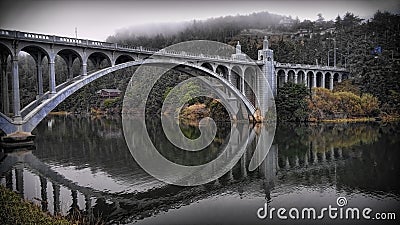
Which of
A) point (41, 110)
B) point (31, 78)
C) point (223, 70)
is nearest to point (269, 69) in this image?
point (223, 70)

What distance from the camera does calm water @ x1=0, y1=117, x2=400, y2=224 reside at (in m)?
9.98

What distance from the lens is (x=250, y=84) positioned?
115 feet

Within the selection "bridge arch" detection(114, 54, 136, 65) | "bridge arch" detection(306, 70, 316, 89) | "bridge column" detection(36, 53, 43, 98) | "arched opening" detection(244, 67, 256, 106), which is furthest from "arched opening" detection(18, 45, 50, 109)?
"bridge arch" detection(306, 70, 316, 89)

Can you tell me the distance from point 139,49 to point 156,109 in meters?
24.4

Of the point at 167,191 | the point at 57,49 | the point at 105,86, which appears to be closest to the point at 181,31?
the point at 105,86

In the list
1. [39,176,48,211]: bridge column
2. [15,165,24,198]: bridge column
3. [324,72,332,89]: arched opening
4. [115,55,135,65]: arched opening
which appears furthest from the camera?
[324,72,332,89]: arched opening

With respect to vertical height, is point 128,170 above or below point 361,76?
below

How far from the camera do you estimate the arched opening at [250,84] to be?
3459cm

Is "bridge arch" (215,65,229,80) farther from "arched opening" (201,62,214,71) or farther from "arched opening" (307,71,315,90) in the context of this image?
"arched opening" (307,71,315,90)

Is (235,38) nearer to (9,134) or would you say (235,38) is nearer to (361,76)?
(361,76)

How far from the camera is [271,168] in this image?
49.5ft

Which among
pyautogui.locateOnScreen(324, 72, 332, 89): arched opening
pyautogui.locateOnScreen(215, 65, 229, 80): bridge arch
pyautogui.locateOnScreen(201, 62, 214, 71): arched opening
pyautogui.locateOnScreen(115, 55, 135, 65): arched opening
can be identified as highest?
pyautogui.locateOnScreen(115, 55, 135, 65): arched opening

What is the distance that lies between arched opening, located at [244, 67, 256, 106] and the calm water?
45.8 ft

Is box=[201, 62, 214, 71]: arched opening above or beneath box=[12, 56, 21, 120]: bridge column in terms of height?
above
